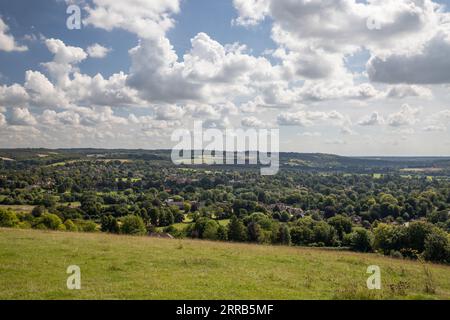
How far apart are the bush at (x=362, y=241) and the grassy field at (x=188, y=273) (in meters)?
49.3

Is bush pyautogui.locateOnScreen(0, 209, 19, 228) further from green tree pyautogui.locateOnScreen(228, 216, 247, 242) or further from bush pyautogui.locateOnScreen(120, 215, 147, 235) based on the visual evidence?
green tree pyautogui.locateOnScreen(228, 216, 247, 242)

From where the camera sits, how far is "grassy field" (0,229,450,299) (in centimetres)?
1263

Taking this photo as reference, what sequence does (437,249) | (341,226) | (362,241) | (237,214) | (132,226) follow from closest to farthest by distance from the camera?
(437,249) < (132,226) < (362,241) < (341,226) < (237,214)

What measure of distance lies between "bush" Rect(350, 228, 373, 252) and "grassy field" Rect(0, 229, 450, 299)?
1940 inches

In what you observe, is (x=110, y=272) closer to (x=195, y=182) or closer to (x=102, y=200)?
(x=102, y=200)

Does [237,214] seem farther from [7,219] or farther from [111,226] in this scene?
[7,219]

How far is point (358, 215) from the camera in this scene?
127062 mm

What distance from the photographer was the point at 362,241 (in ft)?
228

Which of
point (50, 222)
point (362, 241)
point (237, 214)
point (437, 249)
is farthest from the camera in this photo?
point (237, 214)

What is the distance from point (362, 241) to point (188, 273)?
202 ft

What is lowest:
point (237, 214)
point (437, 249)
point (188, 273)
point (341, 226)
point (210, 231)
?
point (237, 214)

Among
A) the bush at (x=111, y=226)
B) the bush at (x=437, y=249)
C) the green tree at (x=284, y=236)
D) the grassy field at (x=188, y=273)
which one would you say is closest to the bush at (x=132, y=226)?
the bush at (x=111, y=226)

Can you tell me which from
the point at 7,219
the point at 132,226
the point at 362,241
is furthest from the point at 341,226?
the point at 7,219

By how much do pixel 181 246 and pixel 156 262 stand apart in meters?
5.12
